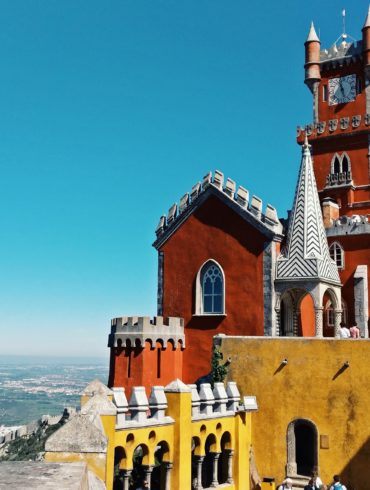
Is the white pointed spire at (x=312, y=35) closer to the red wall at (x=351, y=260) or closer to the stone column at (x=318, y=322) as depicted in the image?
the red wall at (x=351, y=260)

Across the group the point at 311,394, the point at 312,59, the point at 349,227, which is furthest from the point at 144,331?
the point at 312,59

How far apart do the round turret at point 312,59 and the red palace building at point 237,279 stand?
907 centimetres

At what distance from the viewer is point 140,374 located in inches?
986

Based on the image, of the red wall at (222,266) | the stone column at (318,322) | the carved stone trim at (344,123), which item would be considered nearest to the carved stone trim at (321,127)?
the carved stone trim at (344,123)

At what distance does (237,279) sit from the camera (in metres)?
26.1

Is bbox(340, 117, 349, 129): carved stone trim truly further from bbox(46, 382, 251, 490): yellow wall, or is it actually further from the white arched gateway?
bbox(46, 382, 251, 490): yellow wall

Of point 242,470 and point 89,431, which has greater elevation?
point 89,431

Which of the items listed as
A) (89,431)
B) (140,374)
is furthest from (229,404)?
(89,431)

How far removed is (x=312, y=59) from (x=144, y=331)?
19.5m

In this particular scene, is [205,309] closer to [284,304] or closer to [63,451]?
[284,304]

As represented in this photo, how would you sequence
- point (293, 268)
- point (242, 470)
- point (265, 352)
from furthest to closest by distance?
point (293, 268), point (265, 352), point (242, 470)

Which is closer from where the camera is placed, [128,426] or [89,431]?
[89,431]

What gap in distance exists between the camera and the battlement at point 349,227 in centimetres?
2761

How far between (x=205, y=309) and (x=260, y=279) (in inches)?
117
